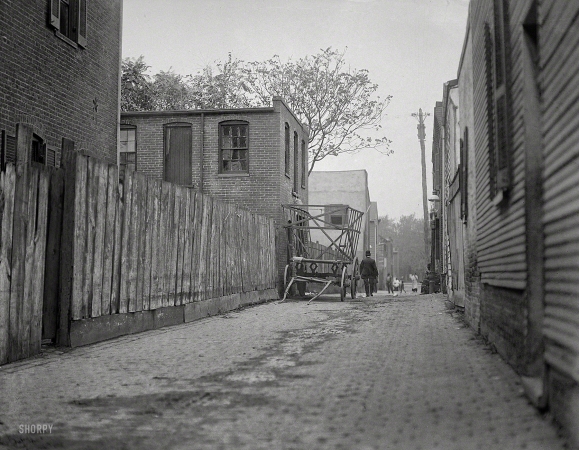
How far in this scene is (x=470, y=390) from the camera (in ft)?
15.8

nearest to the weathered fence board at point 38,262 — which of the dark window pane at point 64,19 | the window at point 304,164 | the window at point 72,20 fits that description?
the window at point 72,20

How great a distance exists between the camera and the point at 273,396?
15.6 ft

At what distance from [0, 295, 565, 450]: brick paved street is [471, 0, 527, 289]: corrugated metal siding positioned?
89cm

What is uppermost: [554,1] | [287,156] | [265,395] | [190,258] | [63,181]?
[287,156]

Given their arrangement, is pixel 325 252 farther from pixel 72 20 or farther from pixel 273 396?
pixel 273 396

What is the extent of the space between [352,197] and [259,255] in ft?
102

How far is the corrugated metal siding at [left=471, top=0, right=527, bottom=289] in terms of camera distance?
4.99m

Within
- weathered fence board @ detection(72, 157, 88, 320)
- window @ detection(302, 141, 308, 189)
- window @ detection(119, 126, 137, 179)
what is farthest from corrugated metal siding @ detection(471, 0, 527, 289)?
window @ detection(302, 141, 308, 189)

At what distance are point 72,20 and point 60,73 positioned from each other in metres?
1.25

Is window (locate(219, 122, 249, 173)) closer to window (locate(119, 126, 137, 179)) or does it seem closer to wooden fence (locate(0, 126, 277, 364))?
window (locate(119, 126, 137, 179))

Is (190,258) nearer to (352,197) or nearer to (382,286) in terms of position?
(352,197)

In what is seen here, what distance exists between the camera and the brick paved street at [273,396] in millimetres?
3672

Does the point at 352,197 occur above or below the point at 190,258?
above

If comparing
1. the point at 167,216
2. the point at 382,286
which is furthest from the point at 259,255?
the point at 382,286
